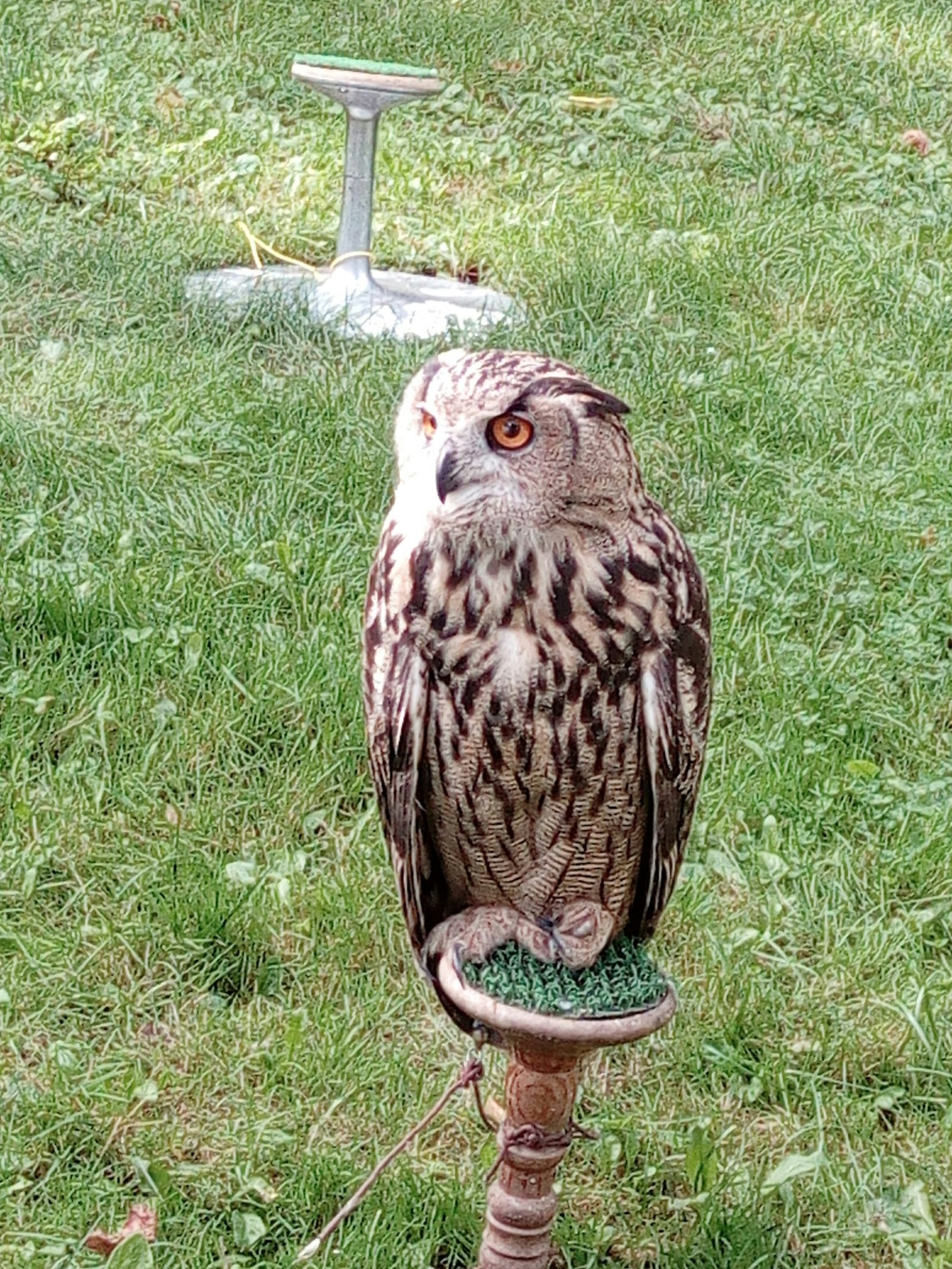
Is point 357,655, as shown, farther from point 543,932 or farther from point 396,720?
point 396,720

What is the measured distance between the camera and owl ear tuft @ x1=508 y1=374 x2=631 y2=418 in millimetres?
2109

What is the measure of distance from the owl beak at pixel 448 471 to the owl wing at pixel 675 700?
0.33 meters

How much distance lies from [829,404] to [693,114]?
2.41 metres

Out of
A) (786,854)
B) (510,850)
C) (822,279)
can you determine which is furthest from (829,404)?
(510,850)

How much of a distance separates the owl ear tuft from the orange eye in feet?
0.05

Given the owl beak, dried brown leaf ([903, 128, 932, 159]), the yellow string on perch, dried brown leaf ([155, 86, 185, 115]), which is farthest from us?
dried brown leaf ([903, 128, 932, 159])

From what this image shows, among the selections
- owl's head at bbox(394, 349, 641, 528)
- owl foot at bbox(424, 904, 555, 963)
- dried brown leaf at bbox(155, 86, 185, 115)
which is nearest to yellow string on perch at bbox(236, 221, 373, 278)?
dried brown leaf at bbox(155, 86, 185, 115)

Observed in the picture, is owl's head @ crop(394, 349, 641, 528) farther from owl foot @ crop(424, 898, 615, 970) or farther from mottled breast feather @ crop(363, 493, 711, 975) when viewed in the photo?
owl foot @ crop(424, 898, 615, 970)

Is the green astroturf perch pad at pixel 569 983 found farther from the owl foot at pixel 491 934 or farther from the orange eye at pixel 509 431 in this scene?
the orange eye at pixel 509 431

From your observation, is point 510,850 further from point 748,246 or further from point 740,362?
point 748,246


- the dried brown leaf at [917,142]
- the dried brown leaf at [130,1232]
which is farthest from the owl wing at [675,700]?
the dried brown leaf at [917,142]

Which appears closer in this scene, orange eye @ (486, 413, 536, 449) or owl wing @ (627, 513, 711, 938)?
orange eye @ (486, 413, 536, 449)

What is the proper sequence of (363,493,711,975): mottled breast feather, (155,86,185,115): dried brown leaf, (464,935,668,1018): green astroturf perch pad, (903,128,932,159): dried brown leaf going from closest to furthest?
1. (363,493,711,975): mottled breast feather
2. (464,935,668,1018): green astroturf perch pad
3. (155,86,185,115): dried brown leaf
4. (903,128,932,159): dried brown leaf

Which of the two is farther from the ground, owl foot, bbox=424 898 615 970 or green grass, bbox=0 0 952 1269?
owl foot, bbox=424 898 615 970
